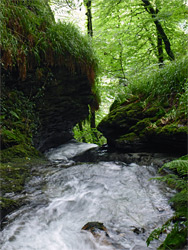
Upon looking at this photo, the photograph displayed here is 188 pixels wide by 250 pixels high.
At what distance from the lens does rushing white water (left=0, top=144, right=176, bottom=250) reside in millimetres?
1616

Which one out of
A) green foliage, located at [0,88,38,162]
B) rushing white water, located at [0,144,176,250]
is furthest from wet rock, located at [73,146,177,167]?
green foliage, located at [0,88,38,162]

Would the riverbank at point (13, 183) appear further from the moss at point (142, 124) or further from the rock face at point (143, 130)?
the moss at point (142, 124)

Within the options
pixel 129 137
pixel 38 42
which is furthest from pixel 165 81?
pixel 38 42

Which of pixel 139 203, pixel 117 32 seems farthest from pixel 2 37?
pixel 117 32

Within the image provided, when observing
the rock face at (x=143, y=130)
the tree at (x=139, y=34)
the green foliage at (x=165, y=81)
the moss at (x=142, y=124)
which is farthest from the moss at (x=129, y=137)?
the tree at (x=139, y=34)

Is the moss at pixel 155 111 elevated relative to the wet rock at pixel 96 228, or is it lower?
elevated

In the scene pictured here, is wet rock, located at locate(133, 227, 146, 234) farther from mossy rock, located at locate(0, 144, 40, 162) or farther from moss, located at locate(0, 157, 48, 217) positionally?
mossy rock, located at locate(0, 144, 40, 162)

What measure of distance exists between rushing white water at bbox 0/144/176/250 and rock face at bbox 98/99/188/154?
0.74 m

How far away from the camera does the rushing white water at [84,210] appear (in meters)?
1.62

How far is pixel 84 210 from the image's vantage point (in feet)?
7.18

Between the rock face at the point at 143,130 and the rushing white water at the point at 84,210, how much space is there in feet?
2.43

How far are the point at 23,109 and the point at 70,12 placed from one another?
3361mm

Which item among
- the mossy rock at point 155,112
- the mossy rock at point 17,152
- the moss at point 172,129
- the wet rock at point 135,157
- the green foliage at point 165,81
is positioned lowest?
the wet rock at point 135,157

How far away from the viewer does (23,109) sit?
4.98m
